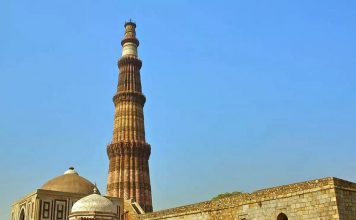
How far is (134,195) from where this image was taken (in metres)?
35.7

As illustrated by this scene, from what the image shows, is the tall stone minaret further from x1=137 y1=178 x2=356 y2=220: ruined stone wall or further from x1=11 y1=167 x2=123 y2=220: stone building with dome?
x1=137 y1=178 x2=356 y2=220: ruined stone wall

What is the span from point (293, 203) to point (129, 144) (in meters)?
21.8

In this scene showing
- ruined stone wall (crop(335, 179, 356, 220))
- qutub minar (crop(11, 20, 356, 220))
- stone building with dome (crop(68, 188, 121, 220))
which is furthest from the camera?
stone building with dome (crop(68, 188, 121, 220))

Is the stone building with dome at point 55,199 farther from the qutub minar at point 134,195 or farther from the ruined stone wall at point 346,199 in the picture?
the ruined stone wall at point 346,199

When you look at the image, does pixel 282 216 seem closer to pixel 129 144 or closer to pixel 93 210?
pixel 93 210

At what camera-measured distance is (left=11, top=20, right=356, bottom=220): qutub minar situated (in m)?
16.1

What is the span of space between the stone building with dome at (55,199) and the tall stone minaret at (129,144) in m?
6.94

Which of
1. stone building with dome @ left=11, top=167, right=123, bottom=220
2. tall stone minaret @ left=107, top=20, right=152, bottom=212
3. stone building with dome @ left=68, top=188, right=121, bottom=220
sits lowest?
stone building with dome @ left=68, top=188, right=121, bottom=220

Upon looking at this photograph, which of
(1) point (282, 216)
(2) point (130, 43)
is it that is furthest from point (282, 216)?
(2) point (130, 43)

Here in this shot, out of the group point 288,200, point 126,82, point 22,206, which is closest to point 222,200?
point 288,200

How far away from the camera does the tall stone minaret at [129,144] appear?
36062 millimetres

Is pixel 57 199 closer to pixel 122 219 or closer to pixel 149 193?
pixel 122 219

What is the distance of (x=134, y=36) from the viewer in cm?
4184

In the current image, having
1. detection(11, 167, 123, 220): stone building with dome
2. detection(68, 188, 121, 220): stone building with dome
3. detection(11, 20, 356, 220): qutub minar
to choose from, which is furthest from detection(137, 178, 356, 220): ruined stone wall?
detection(11, 167, 123, 220): stone building with dome
